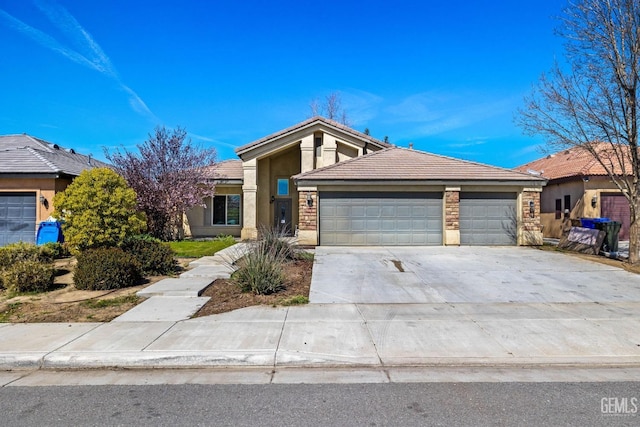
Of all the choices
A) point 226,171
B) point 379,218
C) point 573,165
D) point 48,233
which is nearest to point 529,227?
point 379,218

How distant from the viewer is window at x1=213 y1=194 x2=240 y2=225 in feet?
69.6

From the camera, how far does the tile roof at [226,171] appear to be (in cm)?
2084

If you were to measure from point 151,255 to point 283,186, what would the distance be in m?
11.7

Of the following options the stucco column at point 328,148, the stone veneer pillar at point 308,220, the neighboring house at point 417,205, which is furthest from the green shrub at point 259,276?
the stucco column at point 328,148

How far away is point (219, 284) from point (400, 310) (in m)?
4.41

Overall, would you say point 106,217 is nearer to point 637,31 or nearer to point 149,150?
point 149,150

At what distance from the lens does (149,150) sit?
18.6 m

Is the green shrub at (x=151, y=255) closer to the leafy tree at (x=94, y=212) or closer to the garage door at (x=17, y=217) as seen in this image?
the leafy tree at (x=94, y=212)

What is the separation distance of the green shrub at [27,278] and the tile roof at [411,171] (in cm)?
983

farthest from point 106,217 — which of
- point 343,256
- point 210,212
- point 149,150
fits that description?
point 210,212

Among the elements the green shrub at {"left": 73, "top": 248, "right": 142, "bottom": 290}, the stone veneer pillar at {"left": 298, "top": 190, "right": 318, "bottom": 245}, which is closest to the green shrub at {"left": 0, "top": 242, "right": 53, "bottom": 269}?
the green shrub at {"left": 73, "top": 248, "right": 142, "bottom": 290}

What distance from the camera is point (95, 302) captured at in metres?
7.86

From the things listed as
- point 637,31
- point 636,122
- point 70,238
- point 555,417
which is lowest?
point 555,417

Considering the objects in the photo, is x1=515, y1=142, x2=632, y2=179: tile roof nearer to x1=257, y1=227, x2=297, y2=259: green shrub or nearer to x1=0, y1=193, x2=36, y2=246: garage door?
x1=257, y1=227, x2=297, y2=259: green shrub
